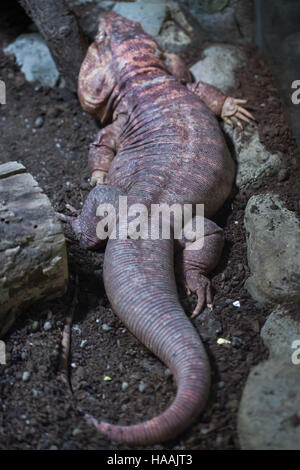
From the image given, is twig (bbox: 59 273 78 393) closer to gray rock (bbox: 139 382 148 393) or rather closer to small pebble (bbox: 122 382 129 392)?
small pebble (bbox: 122 382 129 392)

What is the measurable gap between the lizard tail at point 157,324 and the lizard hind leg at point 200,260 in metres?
0.19

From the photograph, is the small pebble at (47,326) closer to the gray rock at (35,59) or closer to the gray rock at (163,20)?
the gray rock at (35,59)

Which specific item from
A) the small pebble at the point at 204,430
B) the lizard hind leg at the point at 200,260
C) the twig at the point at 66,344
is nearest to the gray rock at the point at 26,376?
the twig at the point at 66,344

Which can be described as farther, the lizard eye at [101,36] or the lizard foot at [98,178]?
the lizard eye at [101,36]

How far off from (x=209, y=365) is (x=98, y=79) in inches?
120

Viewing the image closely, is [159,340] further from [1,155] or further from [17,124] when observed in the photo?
[17,124]

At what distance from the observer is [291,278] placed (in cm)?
319

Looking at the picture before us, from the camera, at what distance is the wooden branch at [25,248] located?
300cm

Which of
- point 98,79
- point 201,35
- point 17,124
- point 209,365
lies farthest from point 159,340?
point 201,35

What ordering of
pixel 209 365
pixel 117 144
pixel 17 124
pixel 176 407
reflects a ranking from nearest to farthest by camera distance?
pixel 176 407 → pixel 209 365 → pixel 117 144 → pixel 17 124

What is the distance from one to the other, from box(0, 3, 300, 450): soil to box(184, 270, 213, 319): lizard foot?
2.3 inches

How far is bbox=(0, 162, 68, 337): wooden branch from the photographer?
9.86ft

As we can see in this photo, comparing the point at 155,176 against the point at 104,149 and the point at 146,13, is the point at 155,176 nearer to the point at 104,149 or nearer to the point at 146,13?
the point at 104,149

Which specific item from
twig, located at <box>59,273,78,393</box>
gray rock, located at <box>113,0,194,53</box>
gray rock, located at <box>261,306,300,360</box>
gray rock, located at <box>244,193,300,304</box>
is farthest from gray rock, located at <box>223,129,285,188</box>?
twig, located at <box>59,273,78,393</box>
